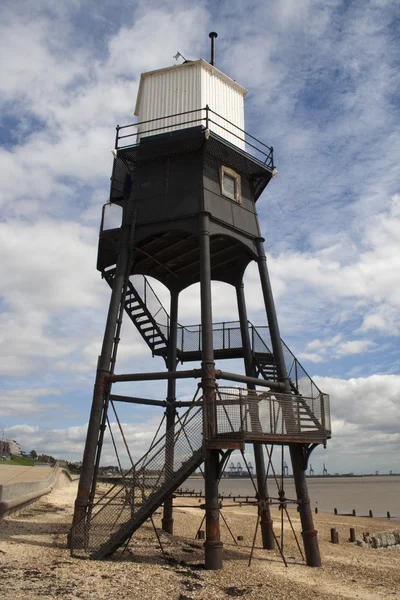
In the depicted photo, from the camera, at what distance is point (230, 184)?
18.4 m

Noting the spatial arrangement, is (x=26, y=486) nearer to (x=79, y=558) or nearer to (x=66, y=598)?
(x=79, y=558)

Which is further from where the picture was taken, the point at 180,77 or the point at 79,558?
the point at 180,77

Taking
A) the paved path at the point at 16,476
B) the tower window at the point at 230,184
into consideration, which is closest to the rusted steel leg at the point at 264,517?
the tower window at the point at 230,184

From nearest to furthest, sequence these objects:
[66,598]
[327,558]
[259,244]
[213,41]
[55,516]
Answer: [66,598] < [327,558] < [259,244] < [213,41] < [55,516]

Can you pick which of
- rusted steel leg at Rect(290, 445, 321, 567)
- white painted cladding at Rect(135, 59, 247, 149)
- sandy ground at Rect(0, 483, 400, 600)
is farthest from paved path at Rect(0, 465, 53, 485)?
white painted cladding at Rect(135, 59, 247, 149)

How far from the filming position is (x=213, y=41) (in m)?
19.9

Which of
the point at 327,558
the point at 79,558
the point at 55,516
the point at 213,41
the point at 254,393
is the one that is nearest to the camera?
the point at 79,558

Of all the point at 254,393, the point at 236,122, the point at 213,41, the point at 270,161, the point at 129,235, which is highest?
the point at 213,41

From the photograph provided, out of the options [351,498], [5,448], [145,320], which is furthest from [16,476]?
[351,498]

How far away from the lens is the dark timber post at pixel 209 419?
1302 cm

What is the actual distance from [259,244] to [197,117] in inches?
188

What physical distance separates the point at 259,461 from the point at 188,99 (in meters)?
12.8

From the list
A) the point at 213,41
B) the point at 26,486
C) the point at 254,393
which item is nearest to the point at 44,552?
the point at 254,393

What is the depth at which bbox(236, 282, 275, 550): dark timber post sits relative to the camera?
17161mm
